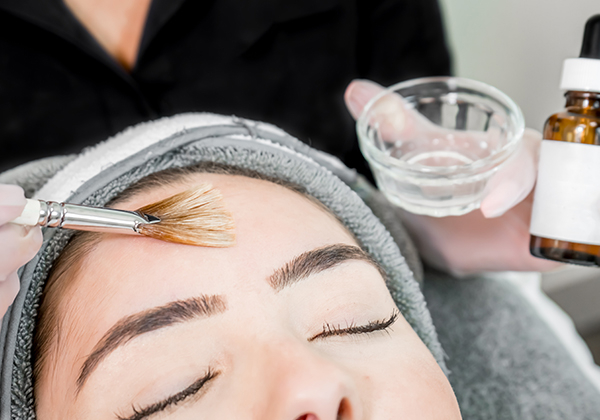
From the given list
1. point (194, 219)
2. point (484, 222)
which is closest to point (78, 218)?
point (194, 219)

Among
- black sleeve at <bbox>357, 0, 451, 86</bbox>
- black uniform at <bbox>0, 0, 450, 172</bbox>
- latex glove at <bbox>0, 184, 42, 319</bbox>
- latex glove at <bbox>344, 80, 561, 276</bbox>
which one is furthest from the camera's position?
black sleeve at <bbox>357, 0, 451, 86</bbox>

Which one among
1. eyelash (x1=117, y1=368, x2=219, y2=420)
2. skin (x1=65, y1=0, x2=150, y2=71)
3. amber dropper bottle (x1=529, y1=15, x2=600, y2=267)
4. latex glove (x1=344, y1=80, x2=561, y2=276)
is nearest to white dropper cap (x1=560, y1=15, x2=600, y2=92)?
amber dropper bottle (x1=529, y1=15, x2=600, y2=267)

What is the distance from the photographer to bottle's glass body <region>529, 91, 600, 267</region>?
64 cm

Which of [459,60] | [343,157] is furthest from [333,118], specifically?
[459,60]

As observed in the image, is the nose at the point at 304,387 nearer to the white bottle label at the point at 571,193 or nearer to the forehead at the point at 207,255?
the forehead at the point at 207,255

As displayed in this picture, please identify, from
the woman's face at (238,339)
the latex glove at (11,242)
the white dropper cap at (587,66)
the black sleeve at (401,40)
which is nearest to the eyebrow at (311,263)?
the woman's face at (238,339)

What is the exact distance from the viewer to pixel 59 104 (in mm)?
977

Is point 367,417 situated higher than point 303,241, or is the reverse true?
point 303,241

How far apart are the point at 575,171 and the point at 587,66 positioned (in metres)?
0.13

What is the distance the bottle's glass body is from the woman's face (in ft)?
0.78

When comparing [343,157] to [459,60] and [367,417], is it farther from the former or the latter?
[367,417]

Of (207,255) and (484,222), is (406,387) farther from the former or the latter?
(484,222)

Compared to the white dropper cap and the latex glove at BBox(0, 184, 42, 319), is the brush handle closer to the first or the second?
the latex glove at BBox(0, 184, 42, 319)

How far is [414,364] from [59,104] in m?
0.84
